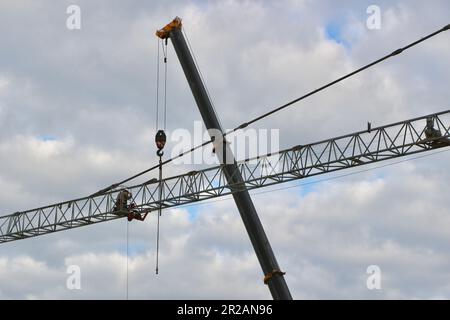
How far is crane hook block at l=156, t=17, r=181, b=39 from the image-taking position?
136 feet

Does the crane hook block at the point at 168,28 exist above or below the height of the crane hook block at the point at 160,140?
above

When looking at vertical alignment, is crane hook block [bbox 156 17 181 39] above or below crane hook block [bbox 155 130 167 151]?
above

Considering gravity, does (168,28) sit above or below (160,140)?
above

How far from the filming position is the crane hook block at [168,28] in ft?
136

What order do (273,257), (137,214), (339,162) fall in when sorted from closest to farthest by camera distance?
1. (273,257)
2. (339,162)
3. (137,214)

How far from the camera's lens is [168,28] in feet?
137
